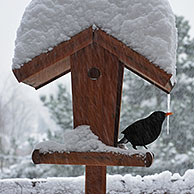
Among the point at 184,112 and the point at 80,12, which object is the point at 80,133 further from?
the point at 184,112

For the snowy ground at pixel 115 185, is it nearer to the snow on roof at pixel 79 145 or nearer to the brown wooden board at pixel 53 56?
the snow on roof at pixel 79 145

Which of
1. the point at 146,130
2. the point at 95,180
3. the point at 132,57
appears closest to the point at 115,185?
the point at 95,180

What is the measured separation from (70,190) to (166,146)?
318 centimetres

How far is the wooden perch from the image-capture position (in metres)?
1.00

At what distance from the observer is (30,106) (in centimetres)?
1019

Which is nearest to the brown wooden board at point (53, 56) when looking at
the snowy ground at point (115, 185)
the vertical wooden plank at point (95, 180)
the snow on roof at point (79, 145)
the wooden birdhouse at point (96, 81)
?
the wooden birdhouse at point (96, 81)

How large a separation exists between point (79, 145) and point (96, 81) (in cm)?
23

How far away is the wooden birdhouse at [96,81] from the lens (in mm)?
1012

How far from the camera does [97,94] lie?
1122mm

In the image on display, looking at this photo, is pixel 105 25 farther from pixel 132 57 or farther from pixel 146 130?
pixel 146 130

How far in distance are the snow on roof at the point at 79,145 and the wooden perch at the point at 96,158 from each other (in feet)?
0.04

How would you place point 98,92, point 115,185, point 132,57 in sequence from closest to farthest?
point 132,57 → point 98,92 → point 115,185

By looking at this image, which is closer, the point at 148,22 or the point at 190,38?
the point at 148,22

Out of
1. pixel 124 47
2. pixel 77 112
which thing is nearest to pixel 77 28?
pixel 124 47
